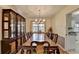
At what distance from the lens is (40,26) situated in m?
13.0

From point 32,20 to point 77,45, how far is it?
786cm

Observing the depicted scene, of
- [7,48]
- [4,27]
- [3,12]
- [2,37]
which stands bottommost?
[7,48]

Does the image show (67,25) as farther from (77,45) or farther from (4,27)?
(4,27)

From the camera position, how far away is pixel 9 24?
5.45 m

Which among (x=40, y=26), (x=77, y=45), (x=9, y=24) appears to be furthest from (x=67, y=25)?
(x=40, y=26)

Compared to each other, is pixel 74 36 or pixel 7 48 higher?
pixel 74 36

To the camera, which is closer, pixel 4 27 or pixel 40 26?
pixel 4 27

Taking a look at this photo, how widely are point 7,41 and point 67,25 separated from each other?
8.83 feet

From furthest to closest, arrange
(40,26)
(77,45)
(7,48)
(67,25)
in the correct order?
(40,26) < (67,25) < (77,45) < (7,48)
